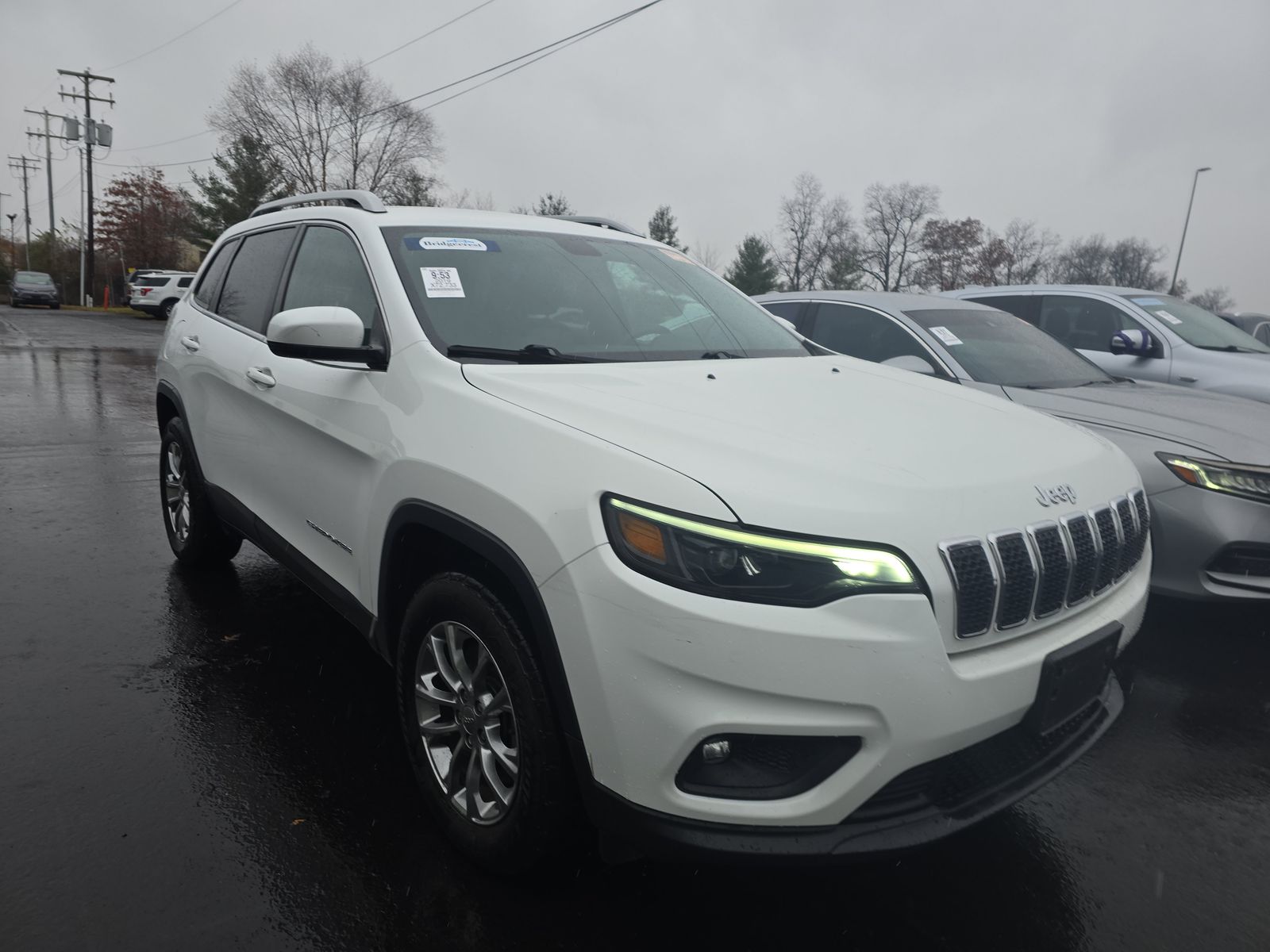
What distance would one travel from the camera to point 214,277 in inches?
181

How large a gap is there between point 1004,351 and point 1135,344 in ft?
5.13

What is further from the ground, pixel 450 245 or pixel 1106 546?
pixel 450 245

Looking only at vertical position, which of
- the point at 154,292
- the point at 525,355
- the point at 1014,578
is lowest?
the point at 154,292

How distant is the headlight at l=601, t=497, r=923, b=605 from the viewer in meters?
1.83

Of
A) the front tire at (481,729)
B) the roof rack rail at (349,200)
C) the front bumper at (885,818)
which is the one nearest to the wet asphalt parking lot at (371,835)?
the front bumper at (885,818)

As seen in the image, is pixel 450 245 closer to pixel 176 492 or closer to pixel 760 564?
pixel 760 564

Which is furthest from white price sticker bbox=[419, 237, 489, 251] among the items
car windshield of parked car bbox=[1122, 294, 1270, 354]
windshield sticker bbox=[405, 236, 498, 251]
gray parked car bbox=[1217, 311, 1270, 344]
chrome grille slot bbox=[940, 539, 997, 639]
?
gray parked car bbox=[1217, 311, 1270, 344]

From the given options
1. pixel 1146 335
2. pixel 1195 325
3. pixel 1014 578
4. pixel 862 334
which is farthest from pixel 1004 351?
pixel 1014 578

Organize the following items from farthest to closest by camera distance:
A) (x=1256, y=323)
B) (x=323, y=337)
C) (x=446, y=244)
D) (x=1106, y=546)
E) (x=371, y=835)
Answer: (x=1256, y=323) < (x=446, y=244) < (x=323, y=337) < (x=371, y=835) < (x=1106, y=546)

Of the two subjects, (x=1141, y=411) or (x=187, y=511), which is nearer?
(x=1141, y=411)

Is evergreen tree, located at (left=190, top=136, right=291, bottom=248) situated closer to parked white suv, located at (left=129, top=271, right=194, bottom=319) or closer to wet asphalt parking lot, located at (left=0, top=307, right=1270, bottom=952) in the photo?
parked white suv, located at (left=129, top=271, right=194, bottom=319)

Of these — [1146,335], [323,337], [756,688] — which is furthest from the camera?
[1146,335]

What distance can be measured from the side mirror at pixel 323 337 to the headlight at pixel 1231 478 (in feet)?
10.9

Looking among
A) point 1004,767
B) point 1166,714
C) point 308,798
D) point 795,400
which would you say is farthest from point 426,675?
point 1166,714
